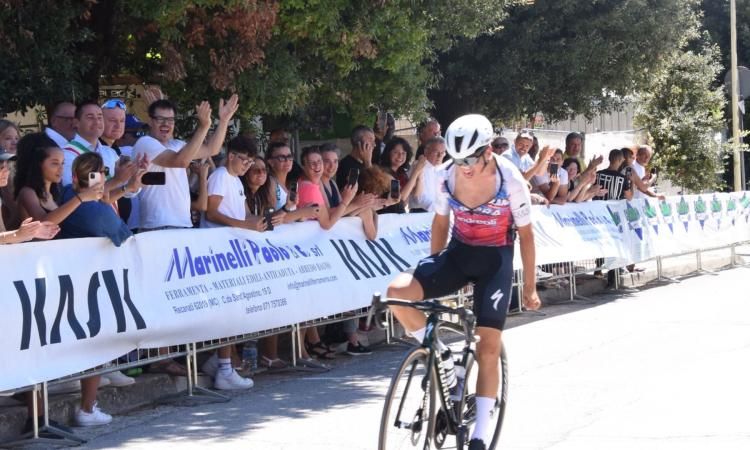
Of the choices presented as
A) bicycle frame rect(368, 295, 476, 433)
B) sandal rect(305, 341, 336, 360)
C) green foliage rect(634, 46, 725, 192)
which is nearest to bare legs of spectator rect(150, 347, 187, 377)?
sandal rect(305, 341, 336, 360)

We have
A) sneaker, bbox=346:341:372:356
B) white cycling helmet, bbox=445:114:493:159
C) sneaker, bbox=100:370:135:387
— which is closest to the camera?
white cycling helmet, bbox=445:114:493:159

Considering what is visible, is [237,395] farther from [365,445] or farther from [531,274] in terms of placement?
[531,274]

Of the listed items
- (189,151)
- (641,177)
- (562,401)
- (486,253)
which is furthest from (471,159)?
(641,177)

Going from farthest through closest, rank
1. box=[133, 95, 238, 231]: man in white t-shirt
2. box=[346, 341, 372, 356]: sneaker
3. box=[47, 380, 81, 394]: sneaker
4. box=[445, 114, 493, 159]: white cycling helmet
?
box=[346, 341, 372, 356]: sneaker, box=[133, 95, 238, 231]: man in white t-shirt, box=[47, 380, 81, 394]: sneaker, box=[445, 114, 493, 159]: white cycling helmet

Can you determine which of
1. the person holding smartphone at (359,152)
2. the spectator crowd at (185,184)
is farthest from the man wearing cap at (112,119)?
the person holding smartphone at (359,152)

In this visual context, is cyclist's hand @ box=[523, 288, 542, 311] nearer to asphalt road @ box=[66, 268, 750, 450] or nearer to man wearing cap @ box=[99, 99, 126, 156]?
asphalt road @ box=[66, 268, 750, 450]

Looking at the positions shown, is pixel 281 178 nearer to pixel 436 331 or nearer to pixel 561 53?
pixel 436 331

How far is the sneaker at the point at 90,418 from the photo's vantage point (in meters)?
8.56

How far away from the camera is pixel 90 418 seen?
338 inches

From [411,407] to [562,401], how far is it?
296 cm

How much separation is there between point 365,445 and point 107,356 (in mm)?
2211

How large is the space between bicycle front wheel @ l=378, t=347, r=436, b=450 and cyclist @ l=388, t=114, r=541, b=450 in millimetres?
455

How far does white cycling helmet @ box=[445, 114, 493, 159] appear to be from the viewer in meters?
6.52

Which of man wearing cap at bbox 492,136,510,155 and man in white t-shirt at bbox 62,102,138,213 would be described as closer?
man in white t-shirt at bbox 62,102,138,213
